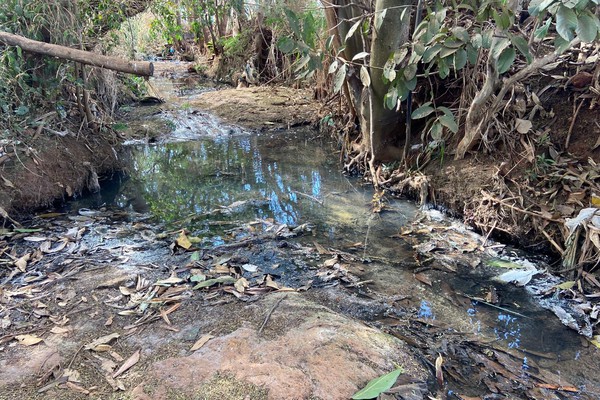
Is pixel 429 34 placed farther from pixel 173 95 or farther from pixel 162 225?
pixel 173 95

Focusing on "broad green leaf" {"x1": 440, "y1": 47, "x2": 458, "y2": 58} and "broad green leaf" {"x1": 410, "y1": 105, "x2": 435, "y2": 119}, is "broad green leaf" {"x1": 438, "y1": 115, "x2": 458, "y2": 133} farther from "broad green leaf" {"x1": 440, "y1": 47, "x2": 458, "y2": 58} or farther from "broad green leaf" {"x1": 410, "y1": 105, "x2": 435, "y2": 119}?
"broad green leaf" {"x1": 440, "y1": 47, "x2": 458, "y2": 58}

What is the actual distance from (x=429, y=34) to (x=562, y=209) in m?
Result: 1.77

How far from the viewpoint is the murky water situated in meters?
2.61

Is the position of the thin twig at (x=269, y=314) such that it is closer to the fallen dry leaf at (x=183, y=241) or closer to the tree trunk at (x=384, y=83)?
the fallen dry leaf at (x=183, y=241)

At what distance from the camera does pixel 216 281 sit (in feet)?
9.34

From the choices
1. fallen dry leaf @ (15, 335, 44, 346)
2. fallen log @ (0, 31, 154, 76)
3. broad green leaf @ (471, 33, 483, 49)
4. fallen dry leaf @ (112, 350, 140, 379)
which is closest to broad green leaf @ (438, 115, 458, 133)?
broad green leaf @ (471, 33, 483, 49)

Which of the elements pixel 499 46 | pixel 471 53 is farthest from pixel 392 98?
pixel 499 46

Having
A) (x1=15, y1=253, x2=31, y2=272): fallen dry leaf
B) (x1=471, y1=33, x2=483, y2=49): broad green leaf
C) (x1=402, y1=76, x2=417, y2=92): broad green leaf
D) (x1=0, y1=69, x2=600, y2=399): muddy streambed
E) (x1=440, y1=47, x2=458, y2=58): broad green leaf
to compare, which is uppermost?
(x1=471, y1=33, x2=483, y2=49): broad green leaf

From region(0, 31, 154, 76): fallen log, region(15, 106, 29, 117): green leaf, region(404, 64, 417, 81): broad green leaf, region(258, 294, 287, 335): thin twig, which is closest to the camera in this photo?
region(258, 294, 287, 335): thin twig

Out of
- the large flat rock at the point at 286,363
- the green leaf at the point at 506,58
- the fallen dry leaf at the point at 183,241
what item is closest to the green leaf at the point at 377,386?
the large flat rock at the point at 286,363

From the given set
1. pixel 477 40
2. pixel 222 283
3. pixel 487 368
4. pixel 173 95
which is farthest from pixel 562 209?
pixel 173 95

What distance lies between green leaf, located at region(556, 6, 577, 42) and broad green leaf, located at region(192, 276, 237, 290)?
2473mm

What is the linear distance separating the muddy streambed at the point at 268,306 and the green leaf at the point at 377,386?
0.07 meters

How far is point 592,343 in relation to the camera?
250 centimetres
